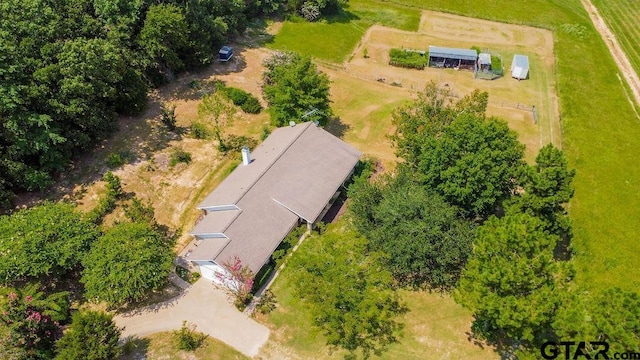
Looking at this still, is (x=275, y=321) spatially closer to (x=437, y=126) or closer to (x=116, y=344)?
(x=116, y=344)

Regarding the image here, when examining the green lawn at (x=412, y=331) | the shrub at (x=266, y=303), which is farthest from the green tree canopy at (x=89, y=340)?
the green lawn at (x=412, y=331)

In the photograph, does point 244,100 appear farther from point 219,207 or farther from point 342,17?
point 342,17

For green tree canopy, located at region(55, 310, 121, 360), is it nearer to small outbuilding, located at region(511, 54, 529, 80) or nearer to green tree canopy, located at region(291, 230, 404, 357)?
green tree canopy, located at region(291, 230, 404, 357)

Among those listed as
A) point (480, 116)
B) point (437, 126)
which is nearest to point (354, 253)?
point (437, 126)

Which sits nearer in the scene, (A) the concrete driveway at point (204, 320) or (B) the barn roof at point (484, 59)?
(A) the concrete driveway at point (204, 320)

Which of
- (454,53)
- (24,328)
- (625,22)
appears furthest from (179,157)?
(625,22)

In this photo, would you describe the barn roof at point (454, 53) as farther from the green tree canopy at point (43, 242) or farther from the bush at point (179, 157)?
the green tree canopy at point (43, 242)

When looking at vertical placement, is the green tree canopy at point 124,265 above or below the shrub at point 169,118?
below
